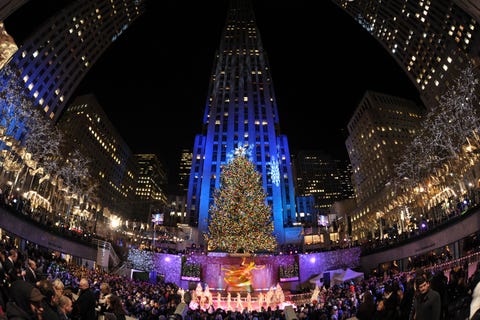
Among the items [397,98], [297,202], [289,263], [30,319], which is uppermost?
[397,98]

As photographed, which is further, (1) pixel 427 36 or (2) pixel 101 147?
(2) pixel 101 147

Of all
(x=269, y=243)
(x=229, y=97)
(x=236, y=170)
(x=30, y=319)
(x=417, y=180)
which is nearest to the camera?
(x=30, y=319)

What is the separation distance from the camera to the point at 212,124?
3504 inches

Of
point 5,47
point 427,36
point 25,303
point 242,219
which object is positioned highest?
point 427,36

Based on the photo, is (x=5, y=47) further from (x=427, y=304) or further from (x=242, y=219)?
(x=242, y=219)

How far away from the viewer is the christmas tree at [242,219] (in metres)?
36.0

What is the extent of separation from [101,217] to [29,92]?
3991 cm

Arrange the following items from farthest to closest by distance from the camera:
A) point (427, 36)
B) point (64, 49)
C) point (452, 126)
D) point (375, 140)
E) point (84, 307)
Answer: point (375, 140), point (427, 36), point (64, 49), point (452, 126), point (84, 307)

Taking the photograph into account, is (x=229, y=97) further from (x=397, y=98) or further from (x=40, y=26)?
(x=397, y=98)

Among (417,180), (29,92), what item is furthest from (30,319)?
(29,92)

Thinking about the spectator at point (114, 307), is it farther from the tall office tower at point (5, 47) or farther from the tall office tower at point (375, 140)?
the tall office tower at point (375, 140)

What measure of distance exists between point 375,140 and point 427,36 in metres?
30.6

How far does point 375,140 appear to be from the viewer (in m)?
96.9

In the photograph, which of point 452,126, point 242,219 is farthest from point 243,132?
point 452,126
